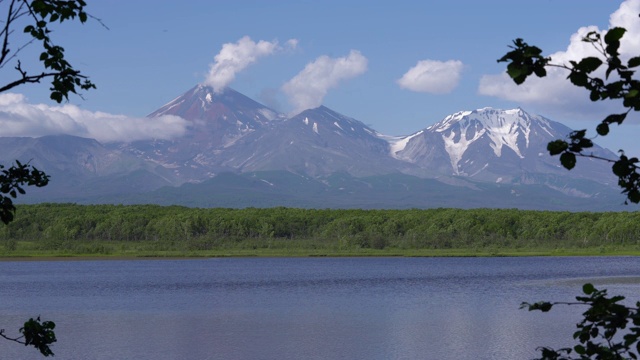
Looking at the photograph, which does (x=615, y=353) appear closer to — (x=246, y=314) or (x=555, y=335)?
(x=555, y=335)

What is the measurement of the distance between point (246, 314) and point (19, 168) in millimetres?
37329

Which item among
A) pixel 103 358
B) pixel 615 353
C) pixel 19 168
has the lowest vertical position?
pixel 103 358

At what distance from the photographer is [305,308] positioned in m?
47.5

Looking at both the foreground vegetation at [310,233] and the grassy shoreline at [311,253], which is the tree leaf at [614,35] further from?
the foreground vegetation at [310,233]

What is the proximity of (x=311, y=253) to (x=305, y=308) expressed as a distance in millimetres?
54926

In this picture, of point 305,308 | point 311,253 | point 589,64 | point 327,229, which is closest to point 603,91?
point 589,64

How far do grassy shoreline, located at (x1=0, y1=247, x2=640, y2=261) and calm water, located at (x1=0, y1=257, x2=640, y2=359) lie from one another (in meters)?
7.42

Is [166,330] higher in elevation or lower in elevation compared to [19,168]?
lower

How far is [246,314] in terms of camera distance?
45188 millimetres

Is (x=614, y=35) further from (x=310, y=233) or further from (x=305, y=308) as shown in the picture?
(x=310, y=233)

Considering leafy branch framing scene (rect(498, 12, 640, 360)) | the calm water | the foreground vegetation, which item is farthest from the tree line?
leafy branch framing scene (rect(498, 12, 640, 360))

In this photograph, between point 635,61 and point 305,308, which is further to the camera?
point 305,308

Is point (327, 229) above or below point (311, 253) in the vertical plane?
above

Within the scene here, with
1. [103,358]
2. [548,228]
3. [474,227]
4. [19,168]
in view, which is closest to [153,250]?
[474,227]
